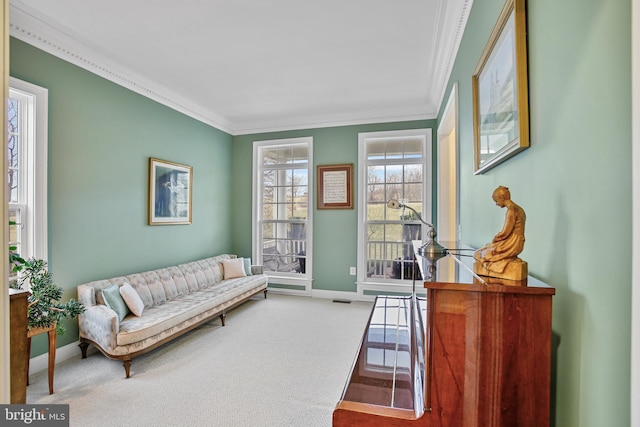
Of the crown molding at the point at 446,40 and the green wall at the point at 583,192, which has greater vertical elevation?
the crown molding at the point at 446,40

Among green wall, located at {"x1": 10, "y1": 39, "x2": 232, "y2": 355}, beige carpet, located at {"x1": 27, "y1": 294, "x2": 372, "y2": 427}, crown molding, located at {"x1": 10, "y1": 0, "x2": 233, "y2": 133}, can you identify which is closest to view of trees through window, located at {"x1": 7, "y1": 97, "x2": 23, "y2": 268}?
green wall, located at {"x1": 10, "y1": 39, "x2": 232, "y2": 355}

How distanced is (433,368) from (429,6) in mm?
2473

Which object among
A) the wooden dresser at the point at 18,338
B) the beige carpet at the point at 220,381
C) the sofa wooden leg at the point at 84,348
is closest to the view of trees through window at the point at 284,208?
the beige carpet at the point at 220,381

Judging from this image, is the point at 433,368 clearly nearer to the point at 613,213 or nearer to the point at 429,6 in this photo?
the point at 613,213

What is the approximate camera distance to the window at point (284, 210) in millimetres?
5043

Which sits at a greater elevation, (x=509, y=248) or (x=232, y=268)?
(x=509, y=248)

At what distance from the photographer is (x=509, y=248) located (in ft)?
2.81

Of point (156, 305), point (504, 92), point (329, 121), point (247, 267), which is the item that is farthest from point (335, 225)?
point (504, 92)

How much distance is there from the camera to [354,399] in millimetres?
1070

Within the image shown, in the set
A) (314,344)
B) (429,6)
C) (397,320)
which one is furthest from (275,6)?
(314,344)

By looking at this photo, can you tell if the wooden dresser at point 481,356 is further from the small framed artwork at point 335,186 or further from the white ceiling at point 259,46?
the small framed artwork at point 335,186

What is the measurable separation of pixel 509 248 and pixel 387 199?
3897 mm

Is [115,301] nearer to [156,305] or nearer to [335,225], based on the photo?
[156,305]

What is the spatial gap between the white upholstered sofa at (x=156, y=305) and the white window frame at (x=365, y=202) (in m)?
1.57
